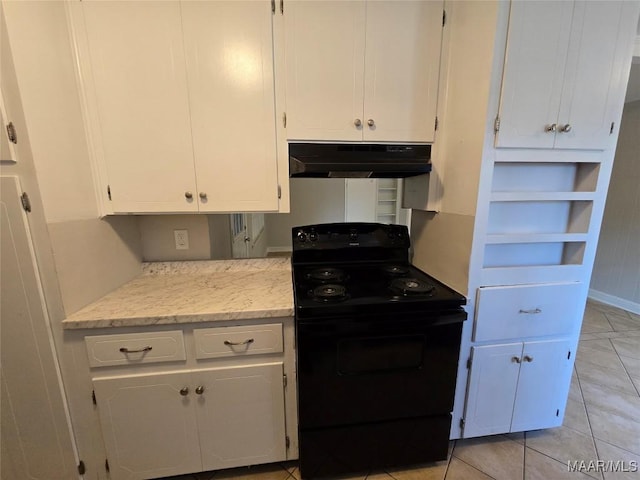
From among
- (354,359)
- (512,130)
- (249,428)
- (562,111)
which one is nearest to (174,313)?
(249,428)

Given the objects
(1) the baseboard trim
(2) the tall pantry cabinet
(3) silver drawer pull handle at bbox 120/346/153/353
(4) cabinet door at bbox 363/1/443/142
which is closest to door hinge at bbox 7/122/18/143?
(3) silver drawer pull handle at bbox 120/346/153/353

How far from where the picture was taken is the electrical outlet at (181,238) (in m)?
1.67

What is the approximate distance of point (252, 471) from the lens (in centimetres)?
139

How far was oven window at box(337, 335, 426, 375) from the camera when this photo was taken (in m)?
1.19

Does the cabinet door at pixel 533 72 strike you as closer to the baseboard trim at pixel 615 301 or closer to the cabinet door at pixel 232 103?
the cabinet door at pixel 232 103

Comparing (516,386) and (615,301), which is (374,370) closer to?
(516,386)

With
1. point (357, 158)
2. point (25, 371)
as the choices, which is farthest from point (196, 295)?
point (357, 158)

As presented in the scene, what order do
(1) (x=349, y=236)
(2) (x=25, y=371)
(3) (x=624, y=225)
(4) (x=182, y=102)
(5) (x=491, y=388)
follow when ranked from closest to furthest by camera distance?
(2) (x=25, y=371) → (4) (x=182, y=102) → (5) (x=491, y=388) → (1) (x=349, y=236) → (3) (x=624, y=225)

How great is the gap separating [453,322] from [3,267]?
5.71ft

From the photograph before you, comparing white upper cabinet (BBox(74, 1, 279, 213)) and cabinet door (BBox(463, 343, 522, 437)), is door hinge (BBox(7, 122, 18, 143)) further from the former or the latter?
cabinet door (BBox(463, 343, 522, 437))

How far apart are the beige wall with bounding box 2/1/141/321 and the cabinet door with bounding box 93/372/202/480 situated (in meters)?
0.42

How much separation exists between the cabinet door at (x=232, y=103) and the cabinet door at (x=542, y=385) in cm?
156

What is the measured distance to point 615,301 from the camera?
3.32 meters

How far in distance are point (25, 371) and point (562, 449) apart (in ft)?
8.56
